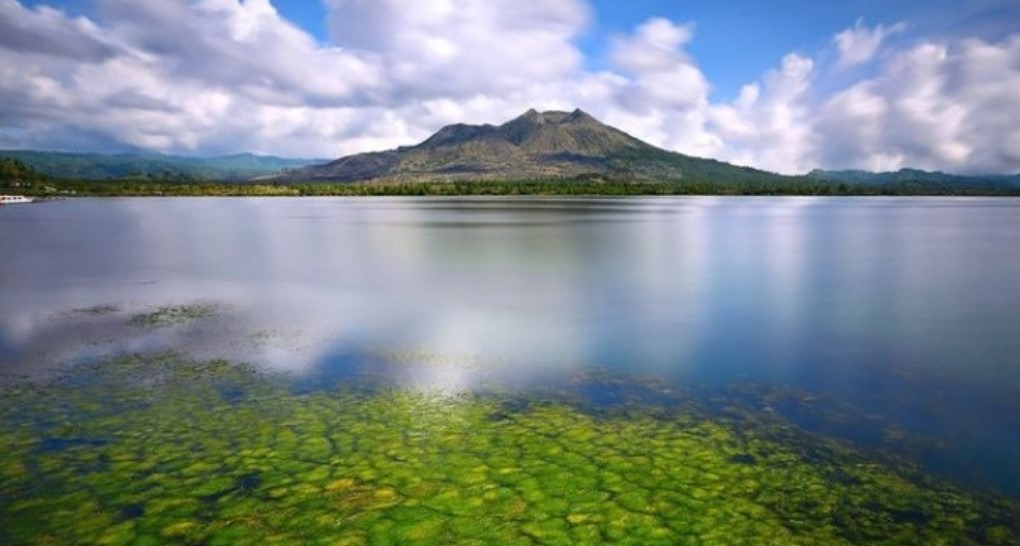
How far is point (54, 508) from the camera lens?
1016 centimetres

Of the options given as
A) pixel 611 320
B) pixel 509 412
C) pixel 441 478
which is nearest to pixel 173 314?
pixel 611 320

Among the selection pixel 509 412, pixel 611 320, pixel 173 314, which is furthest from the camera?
pixel 173 314

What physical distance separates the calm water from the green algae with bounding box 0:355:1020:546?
1.94 meters

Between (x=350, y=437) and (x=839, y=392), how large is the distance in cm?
1150

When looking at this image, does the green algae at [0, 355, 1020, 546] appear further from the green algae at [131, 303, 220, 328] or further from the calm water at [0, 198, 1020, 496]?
the green algae at [131, 303, 220, 328]

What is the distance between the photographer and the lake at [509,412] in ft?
32.5

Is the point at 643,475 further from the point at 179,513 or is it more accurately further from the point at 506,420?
the point at 179,513

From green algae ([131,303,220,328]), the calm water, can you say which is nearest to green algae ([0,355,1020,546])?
the calm water

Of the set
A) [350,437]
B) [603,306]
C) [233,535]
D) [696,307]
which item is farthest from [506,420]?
[696,307]

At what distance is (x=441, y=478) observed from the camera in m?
11.1

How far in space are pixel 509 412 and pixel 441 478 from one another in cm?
348

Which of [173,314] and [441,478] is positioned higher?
[441,478]

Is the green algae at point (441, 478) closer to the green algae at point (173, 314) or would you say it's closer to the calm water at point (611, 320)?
the calm water at point (611, 320)

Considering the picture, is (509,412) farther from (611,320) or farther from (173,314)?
(173,314)
